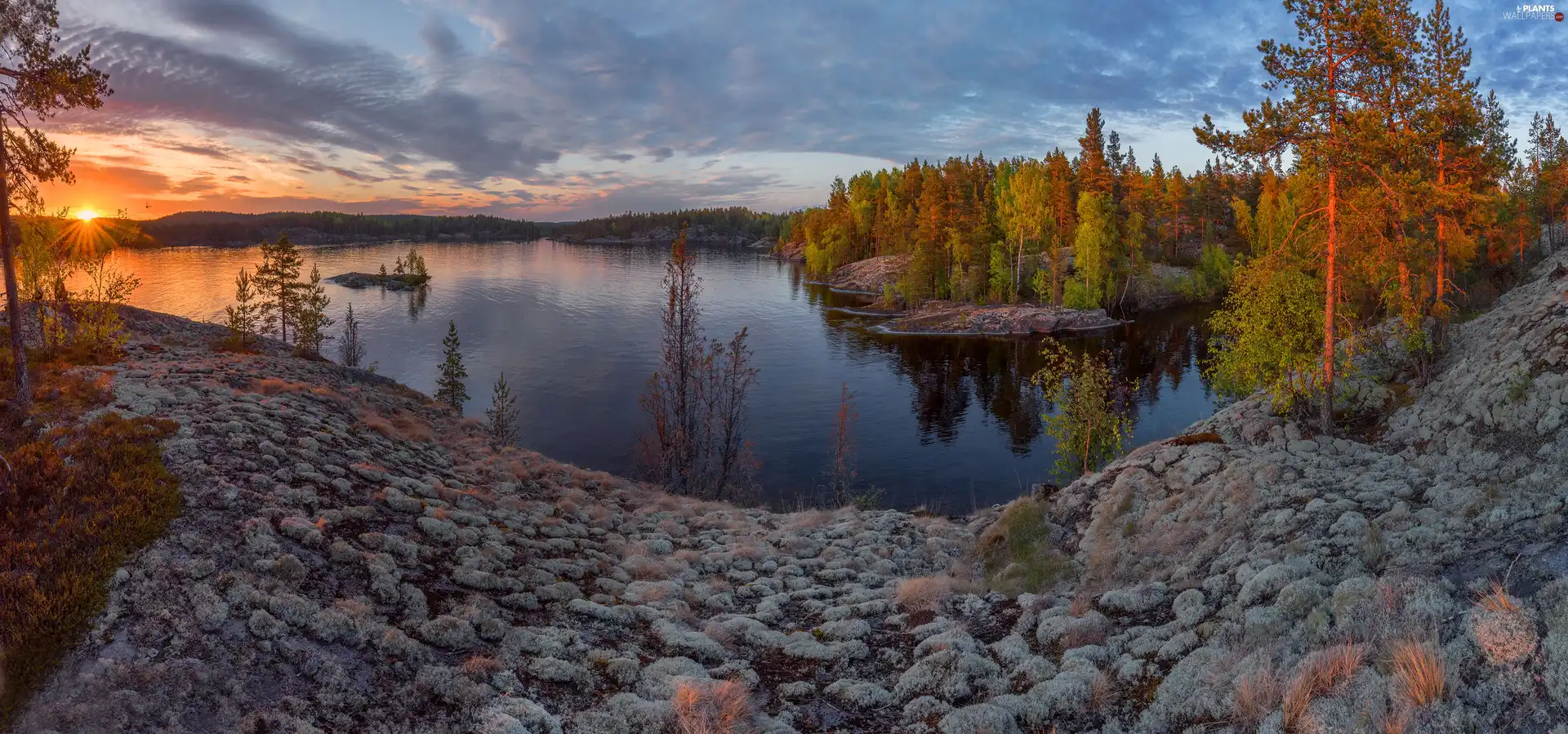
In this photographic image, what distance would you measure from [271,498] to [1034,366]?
57624mm

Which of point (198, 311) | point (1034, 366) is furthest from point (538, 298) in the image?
point (1034, 366)

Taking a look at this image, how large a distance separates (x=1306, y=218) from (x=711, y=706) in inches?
904

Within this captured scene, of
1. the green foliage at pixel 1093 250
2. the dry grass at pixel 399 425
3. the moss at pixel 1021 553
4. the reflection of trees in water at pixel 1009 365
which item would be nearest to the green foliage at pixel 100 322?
the dry grass at pixel 399 425

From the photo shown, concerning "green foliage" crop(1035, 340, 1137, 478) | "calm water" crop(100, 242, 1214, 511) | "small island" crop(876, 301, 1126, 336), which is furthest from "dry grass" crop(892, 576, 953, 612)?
"small island" crop(876, 301, 1126, 336)

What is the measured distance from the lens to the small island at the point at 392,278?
114m

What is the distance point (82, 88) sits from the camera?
1725cm

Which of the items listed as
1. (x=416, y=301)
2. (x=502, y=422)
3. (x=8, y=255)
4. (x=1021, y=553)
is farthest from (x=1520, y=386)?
(x=416, y=301)

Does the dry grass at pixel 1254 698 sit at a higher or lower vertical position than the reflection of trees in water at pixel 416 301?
lower

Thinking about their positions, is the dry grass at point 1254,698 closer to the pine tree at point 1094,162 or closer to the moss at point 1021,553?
the moss at point 1021,553

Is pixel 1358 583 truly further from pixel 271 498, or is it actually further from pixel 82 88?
pixel 82 88

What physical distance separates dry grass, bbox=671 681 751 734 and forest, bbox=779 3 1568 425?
1940 cm

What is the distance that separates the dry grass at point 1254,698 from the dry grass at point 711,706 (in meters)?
5.51

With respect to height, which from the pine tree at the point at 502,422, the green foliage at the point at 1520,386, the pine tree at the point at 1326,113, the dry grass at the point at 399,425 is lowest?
the pine tree at the point at 502,422

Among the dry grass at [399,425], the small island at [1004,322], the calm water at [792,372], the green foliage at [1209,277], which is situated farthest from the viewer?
the green foliage at [1209,277]
